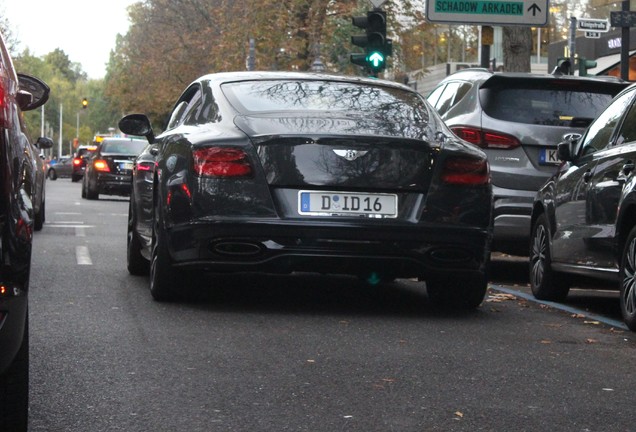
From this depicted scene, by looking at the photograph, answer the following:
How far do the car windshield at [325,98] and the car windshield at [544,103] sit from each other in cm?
258

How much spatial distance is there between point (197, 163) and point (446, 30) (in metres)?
63.0

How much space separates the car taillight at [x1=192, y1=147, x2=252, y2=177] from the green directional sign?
43.3 feet

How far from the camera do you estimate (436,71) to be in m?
72.9

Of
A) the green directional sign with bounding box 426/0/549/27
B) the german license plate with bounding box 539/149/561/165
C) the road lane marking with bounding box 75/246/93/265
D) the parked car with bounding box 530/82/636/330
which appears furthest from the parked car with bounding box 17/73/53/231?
the green directional sign with bounding box 426/0/549/27

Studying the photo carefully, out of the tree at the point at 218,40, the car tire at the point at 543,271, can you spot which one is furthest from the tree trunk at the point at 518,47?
the tree at the point at 218,40

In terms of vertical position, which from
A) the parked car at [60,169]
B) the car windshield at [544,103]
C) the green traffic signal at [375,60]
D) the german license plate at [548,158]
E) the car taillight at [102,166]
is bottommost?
the parked car at [60,169]

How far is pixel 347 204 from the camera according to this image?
27.9 ft

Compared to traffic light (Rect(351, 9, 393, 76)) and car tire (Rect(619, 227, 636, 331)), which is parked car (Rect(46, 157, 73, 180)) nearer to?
traffic light (Rect(351, 9, 393, 76))

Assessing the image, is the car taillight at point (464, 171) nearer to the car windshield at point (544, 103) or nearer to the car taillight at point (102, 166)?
the car windshield at point (544, 103)

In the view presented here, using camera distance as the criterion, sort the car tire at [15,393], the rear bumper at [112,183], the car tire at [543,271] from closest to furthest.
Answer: the car tire at [15,393] < the car tire at [543,271] < the rear bumper at [112,183]

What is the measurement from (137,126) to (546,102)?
349cm

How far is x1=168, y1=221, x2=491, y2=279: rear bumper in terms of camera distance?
8430 millimetres

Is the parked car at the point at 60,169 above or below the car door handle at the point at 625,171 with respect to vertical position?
below

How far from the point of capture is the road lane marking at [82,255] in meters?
12.6
